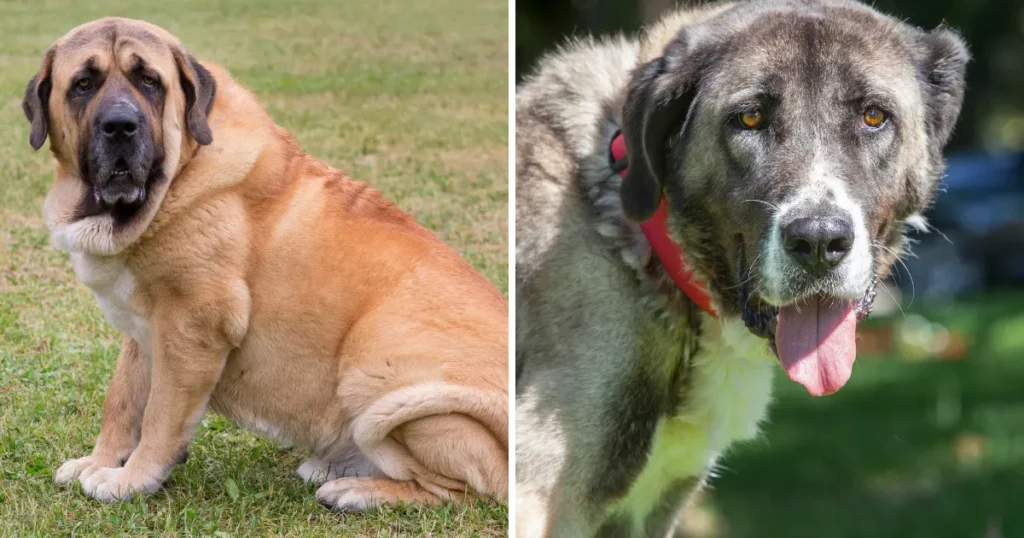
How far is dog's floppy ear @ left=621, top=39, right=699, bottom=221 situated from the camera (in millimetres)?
2477

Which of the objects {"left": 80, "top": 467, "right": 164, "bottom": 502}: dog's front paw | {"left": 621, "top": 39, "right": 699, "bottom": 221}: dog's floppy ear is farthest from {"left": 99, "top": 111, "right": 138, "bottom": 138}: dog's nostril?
{"left": 621, "top": 39, "right": 699, "bottom": 221}: dog's floppy ear

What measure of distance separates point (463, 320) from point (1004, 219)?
29.8 feet

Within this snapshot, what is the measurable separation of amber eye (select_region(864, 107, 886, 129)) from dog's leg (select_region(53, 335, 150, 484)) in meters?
2.29

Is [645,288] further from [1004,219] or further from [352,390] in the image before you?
[1004,219]

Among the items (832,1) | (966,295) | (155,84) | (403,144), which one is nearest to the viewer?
(832,1)

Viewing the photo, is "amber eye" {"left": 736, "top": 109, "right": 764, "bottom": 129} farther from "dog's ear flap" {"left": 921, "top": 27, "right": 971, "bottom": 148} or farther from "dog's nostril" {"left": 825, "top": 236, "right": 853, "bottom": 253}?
"dog's ear flap" {"left": 921, "top": 27, "right": 971, "bottom": 148}

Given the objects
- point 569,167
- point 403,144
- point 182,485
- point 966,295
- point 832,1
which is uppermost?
point 832,1

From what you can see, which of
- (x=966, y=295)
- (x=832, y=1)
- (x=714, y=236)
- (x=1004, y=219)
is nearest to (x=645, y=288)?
(x=714, y=236)

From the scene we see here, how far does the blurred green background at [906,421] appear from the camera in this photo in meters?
5.76

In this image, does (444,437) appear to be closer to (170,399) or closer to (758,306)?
(170,399)

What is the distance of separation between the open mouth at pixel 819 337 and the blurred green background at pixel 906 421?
1.46 m

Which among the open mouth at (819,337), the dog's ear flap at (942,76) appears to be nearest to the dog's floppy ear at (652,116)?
the open mouth at (819,337)

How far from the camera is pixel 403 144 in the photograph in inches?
160

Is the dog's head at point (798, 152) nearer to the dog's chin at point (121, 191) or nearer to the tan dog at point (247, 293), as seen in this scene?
the tan dog at point (247, 293)
